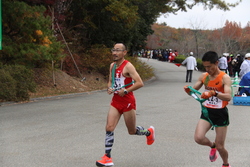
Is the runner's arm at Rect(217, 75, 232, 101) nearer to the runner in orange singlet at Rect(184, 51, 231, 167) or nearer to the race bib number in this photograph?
the runner in orange singlet at Rect(184, 51, 231, 167)

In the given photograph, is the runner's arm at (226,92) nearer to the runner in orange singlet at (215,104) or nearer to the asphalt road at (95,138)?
the runner in orange singlet at (215,104)

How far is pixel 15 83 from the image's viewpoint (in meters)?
13.5

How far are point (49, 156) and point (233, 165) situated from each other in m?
2.86

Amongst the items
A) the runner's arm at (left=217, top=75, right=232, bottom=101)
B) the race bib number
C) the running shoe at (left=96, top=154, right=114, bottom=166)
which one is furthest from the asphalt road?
the runner's arm at (left=217, top=75, right=232, bottom=101)

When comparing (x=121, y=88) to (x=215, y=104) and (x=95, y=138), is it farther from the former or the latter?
(x=95, y=138)

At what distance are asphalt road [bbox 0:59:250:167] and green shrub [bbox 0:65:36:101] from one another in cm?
70

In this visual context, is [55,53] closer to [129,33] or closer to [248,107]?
[248,107]

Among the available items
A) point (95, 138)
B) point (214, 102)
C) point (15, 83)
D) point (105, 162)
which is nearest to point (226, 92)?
point (214, 102)

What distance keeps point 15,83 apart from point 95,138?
6661mm

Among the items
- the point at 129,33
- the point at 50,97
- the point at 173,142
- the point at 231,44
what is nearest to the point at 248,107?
the point at 173,142

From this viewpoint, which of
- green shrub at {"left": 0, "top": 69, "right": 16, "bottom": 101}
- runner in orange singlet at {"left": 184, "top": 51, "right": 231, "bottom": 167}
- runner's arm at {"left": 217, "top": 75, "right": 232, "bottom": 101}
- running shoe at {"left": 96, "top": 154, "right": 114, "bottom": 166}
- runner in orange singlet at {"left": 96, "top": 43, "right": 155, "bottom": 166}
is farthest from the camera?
green shrub at {"left": 0, "top": 69, "right": 16, "bottom": 101}

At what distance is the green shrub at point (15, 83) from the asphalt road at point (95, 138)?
696 millimetres

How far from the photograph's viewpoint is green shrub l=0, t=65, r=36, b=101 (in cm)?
1317

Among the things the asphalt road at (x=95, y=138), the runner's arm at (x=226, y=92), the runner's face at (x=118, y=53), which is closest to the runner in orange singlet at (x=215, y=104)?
the runner's arm at (x=226, y=92)
